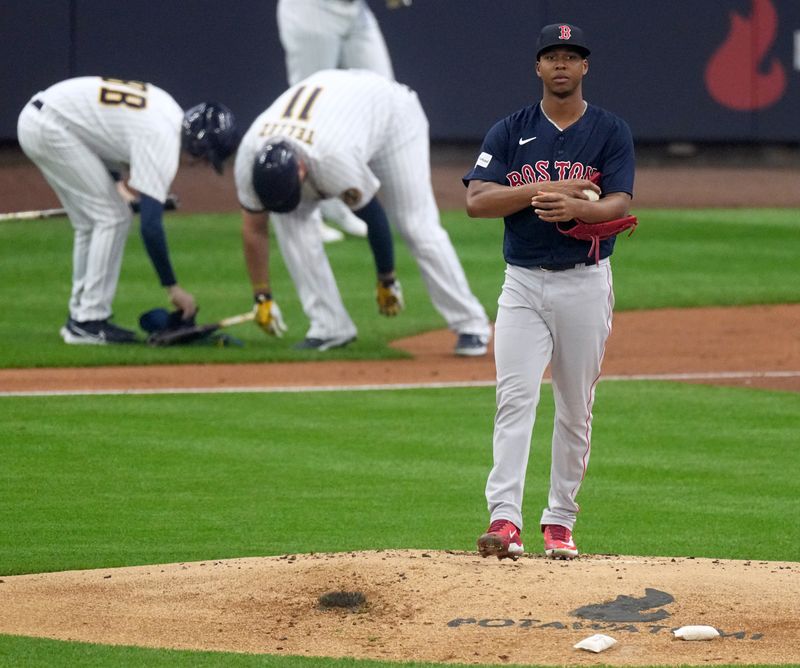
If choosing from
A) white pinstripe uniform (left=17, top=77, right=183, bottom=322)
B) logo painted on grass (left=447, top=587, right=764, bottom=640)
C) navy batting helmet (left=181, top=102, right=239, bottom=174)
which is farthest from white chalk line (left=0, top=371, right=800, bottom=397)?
logo painted on grass (left=447, top=587, right=764, bottom=640)

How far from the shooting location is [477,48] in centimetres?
2145

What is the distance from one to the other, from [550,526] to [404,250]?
11653mm

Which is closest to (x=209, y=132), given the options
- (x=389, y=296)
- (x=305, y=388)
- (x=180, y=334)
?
(x=180, y=334)

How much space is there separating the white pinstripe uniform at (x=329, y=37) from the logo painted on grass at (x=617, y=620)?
36.5 feet

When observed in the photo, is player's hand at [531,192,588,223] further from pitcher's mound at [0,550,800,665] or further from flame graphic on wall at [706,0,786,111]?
flame graphic on wall at [706,0,786,111]

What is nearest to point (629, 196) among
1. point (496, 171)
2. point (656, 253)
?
point (496, 171)

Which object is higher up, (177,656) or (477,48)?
(477,48)

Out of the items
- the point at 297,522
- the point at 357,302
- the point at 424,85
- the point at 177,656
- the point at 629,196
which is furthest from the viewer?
the point at 424,85

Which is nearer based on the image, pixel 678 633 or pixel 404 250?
pixel 678 633

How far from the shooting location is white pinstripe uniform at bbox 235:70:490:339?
419 inches

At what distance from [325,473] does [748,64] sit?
15.4 m

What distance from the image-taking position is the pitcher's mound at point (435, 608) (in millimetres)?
4926

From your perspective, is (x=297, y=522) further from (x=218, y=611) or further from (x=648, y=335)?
(x=648, y=335)

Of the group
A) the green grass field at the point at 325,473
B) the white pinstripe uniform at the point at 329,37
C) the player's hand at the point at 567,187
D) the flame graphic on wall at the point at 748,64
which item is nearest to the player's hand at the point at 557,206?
the player's hand at the point at 567,187
